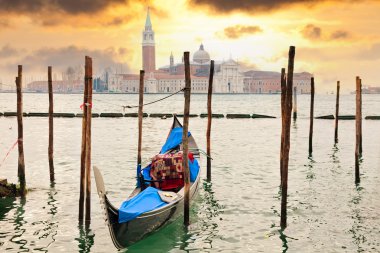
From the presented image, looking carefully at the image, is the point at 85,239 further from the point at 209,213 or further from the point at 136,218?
the point at 209,213

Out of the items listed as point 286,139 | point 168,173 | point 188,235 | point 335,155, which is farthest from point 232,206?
point 335,155

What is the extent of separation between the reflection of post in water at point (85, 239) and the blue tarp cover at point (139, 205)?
0.91 m

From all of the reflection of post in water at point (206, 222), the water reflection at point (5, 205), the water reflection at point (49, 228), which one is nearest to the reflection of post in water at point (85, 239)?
the water reflection at point (49, 228)

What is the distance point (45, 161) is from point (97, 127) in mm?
16318

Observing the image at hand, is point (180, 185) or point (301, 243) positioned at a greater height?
point (180, 185)

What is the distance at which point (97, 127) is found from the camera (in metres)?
34.2

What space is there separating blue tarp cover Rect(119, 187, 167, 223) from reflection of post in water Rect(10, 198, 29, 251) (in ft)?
6.14

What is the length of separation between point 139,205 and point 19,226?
2704 mm

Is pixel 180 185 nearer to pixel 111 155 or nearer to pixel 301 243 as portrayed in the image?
pixel 301 243

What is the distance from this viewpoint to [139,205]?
8688mm

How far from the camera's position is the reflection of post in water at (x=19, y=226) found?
28.8ft

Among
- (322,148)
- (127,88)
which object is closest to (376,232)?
(322,148)

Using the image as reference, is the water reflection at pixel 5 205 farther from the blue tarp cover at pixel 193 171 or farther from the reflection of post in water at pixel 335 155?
the reflection of post in water at pixel 335 155

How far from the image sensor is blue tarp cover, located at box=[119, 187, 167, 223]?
8020 mm
